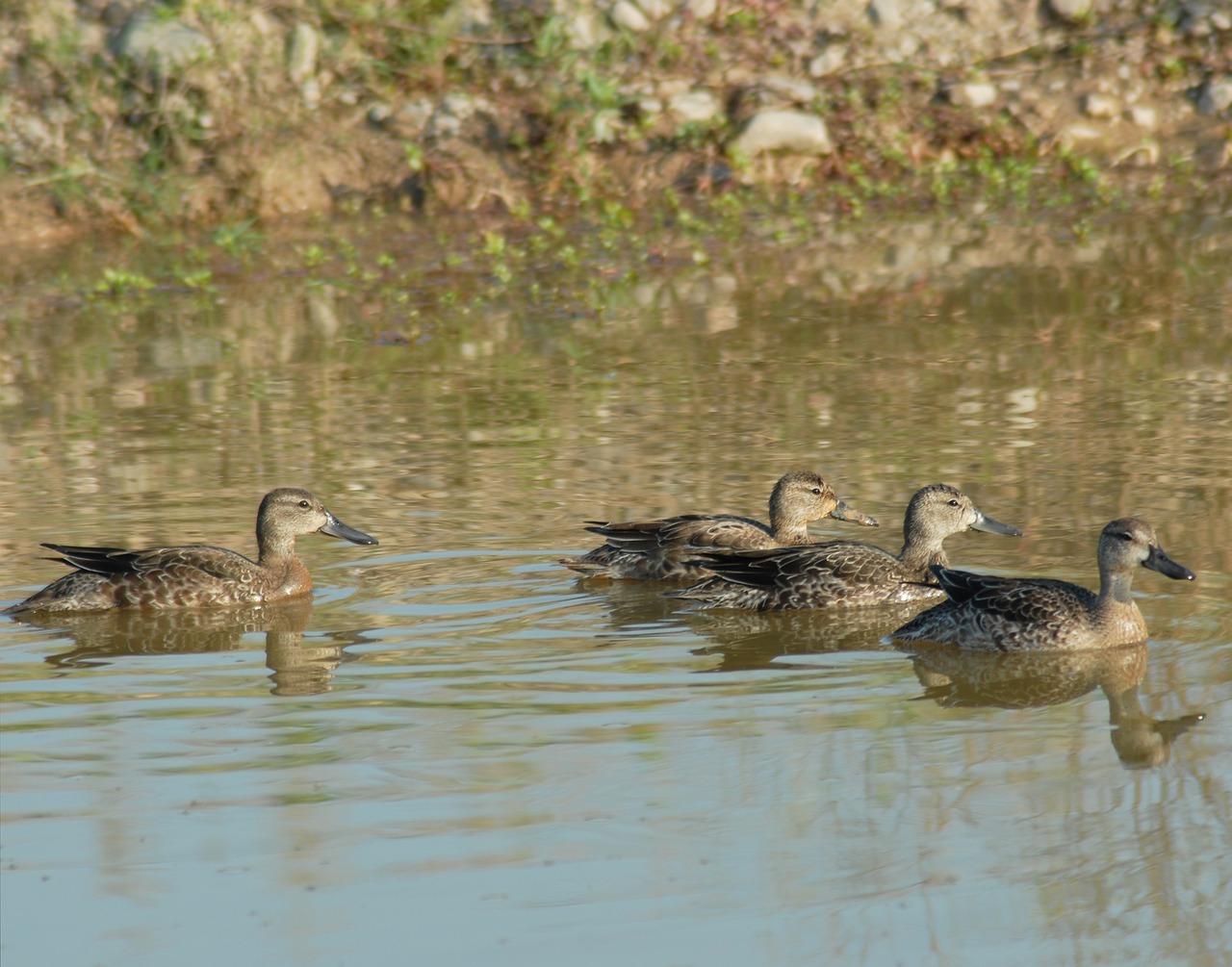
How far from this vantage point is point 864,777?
7035 millimetres

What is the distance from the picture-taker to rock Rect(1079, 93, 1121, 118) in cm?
2172

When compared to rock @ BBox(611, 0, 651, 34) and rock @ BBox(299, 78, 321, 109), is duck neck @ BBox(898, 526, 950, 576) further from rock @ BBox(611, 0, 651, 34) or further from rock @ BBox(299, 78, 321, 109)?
rock @ BBox(611, 0, 651, 34)

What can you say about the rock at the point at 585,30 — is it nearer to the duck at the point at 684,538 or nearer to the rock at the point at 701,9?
the rock at the point at 701,9

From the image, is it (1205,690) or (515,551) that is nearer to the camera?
(1205,690)

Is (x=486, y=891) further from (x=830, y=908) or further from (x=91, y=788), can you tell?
(x=91, y=788)

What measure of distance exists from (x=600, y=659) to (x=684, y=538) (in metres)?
1.73

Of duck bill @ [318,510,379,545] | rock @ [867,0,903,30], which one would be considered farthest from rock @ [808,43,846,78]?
duck bill @ [318,510,379,545]

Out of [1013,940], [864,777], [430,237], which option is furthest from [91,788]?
[430,237]

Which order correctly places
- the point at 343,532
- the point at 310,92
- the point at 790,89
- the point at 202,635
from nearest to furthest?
the point at 202,635
the point at 343,532
the point at 310,92
the point at 790,89

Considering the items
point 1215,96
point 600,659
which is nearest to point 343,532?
point 600,659

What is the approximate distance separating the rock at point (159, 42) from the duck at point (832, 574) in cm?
1224

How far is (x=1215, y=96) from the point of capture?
854 inches

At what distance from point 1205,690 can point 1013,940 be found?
2693 millimetres

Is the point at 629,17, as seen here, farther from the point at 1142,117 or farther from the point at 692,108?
the point at 1142,117
